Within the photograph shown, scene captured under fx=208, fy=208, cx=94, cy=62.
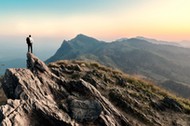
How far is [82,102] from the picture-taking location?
25.5 m

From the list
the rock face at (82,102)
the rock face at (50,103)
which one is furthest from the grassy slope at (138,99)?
the rock face at (50,103)

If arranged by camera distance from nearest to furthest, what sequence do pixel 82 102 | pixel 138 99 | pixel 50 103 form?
pixel 50 103
pixel 82 102
pixel 138 99

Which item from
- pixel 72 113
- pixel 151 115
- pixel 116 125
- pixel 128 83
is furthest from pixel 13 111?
pixel 128 83

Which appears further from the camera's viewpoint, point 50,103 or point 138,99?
point 138,99

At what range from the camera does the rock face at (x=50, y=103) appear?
879 inches

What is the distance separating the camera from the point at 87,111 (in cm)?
2462

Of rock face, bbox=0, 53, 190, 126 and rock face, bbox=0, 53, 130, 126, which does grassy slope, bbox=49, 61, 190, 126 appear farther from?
rock face, bbox=0, 53, 130, 126

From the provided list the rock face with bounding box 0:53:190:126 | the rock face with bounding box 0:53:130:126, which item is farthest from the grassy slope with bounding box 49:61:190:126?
the rock face with bounding box 0:53:130:126

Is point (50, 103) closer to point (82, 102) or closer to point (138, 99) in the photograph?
point (82, 102)

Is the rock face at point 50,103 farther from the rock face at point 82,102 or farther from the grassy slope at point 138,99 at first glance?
the grassy slope at point 138,99

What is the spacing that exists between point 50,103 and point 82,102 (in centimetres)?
386

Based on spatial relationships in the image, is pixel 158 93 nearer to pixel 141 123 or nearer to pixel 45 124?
pixel 141 123

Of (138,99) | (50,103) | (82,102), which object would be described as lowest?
(138,99)

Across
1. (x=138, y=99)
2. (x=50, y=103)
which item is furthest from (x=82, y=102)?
(x=138, y=99)
